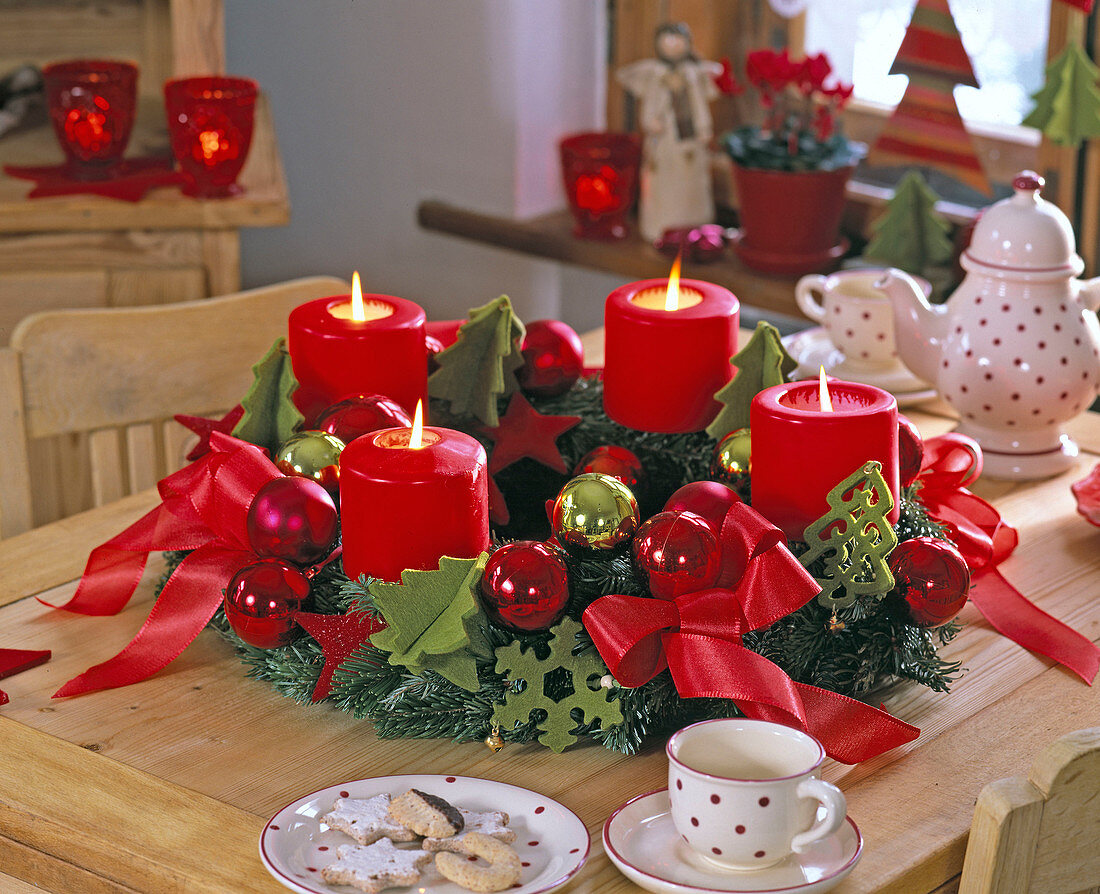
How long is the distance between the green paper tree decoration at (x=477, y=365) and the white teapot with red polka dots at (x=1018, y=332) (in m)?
0.39

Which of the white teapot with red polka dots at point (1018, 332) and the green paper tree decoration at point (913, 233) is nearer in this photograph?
the white teapot with red polka dots at point (1018, 332)

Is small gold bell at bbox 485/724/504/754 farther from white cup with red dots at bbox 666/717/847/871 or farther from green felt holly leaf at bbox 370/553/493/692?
white cup with red dots at bbox 666/717/847/871

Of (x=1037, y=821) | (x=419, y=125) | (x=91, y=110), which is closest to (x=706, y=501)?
(x=1037, y=821)

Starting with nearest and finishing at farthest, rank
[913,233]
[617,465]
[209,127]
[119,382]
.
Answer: [617,465] → [119,382] → [209,127] → [913,233]

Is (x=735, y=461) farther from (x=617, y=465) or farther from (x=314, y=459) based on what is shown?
(x=314, y=459)

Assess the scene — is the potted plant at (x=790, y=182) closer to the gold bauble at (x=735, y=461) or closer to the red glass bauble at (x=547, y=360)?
the red glass bauble at (x=547, y=360)

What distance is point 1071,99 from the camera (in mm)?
1632

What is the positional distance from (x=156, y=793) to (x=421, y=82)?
5.04ft

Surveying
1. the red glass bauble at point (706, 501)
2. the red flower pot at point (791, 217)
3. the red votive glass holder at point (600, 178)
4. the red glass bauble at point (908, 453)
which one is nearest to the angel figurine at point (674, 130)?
the red votive glass holder at point (600, 178)

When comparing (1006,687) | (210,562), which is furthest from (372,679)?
(1006,687)

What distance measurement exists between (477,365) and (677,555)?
30cm

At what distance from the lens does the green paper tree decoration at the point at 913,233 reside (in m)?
1.76

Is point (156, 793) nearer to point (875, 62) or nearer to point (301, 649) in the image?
point (301, 649)

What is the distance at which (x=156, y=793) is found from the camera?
736 mm
